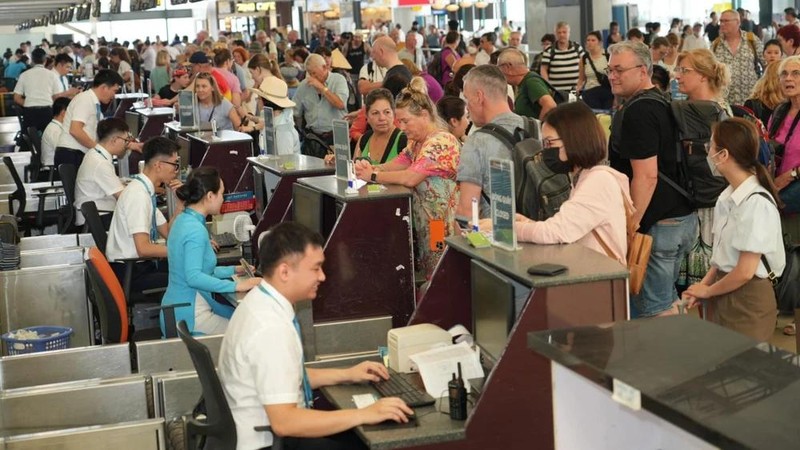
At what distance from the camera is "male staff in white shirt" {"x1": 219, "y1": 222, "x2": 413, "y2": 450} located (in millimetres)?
3371

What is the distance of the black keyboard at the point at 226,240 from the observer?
654cm

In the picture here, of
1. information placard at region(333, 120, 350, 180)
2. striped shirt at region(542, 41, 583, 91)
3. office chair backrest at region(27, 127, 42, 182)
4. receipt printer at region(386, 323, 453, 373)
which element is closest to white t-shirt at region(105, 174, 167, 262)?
information placard at region(333, 120, 350, 180)

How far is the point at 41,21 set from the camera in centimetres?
2627

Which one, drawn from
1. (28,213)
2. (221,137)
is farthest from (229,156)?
(28,213)

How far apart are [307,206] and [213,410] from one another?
2.14 m

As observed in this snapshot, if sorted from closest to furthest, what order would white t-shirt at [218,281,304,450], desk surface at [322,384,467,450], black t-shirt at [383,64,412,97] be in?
1. desk surface at [322,384,467,450]
2. white t-shirt at [218,281,304,450]
3. black t-shirt at [383,64,412,97]

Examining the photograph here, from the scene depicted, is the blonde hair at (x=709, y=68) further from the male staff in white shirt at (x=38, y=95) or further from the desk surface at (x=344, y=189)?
the male staff in white shirt at (x=38, y=95)

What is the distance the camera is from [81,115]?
32.9 feet

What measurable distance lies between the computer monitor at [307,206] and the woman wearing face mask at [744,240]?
178 cm

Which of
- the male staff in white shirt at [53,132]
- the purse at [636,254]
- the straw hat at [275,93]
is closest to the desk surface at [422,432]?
the purse at [636,254]

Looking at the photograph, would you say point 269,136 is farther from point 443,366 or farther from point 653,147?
point 443,366

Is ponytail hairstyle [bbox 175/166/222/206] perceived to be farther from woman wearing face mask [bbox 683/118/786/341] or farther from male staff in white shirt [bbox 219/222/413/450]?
woman wearing face mask [bbox 683/118/786/341]

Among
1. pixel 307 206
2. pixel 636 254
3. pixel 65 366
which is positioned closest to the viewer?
pixel 636 254

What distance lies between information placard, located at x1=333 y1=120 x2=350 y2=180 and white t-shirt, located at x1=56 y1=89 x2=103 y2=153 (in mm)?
4987
